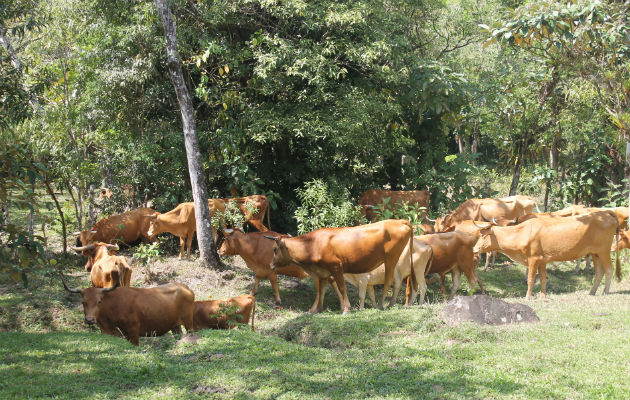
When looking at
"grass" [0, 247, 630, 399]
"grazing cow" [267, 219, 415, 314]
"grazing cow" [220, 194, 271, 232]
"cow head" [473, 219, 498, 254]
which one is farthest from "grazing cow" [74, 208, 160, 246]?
"cow head" [473, 219, 498, 254]

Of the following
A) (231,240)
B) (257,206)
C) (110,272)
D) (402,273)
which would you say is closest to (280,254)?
(231,240)

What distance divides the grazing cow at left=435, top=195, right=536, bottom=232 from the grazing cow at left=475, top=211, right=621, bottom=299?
4365mm

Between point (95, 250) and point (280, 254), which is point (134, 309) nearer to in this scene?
point (280, 254)

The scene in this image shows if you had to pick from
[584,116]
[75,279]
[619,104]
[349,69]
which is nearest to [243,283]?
[75,279]

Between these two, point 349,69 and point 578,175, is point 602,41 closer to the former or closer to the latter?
point 349,69

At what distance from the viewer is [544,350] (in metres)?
8.45

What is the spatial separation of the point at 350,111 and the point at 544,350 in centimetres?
869

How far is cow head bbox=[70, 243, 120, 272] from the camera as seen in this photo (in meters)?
13.3

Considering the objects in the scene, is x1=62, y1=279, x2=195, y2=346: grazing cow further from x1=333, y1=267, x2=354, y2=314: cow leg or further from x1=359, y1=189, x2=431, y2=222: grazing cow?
x1=359, y1=189, x2=431, y2=222: grazing cow

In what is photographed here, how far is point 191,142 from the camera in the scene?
14141 millimetres

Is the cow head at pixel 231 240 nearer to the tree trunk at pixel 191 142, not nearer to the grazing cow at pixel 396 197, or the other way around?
the tree trunk at pixel 191 142

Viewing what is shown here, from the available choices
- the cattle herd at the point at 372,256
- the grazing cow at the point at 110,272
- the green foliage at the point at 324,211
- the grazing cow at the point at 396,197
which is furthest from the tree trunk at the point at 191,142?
the grazing cow at the point at 396,197

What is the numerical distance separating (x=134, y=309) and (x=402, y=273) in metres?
5.42

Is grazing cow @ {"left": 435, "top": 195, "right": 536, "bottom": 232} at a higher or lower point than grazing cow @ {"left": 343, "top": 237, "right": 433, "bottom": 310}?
higher
